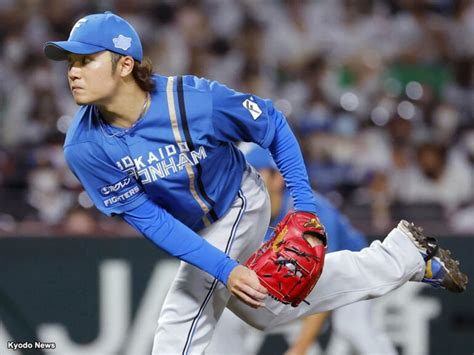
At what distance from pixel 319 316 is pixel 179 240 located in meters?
1.52

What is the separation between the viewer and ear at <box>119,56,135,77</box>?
143 inches

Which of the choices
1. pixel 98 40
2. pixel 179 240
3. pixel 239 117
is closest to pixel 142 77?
pixel 98 40

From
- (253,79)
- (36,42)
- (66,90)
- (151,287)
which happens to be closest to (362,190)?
(253,79)

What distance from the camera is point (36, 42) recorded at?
852 centimetres

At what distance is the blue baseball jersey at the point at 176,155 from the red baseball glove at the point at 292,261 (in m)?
0.10

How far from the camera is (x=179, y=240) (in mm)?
3664

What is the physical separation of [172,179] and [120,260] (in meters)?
1.99

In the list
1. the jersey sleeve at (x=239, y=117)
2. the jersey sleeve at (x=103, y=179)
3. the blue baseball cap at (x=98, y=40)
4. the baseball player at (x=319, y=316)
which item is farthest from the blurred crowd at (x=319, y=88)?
the blue baseball cap at (x=98, y=40)

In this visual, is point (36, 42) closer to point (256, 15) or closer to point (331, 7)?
point (256, 15)

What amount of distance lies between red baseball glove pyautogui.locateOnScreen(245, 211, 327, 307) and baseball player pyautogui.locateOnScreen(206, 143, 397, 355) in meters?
0.96

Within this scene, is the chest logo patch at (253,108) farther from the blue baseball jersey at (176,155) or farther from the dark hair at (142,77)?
the dark hair at (142,77)

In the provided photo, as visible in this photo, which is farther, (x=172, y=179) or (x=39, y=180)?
(x=39, y=180)

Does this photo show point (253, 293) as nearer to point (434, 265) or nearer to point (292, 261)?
point (292, 261)

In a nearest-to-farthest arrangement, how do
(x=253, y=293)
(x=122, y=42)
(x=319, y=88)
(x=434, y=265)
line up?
(x=253, y=293) → (x=122, y=42) → (x=434, y=265) → (x=319, y=88)
